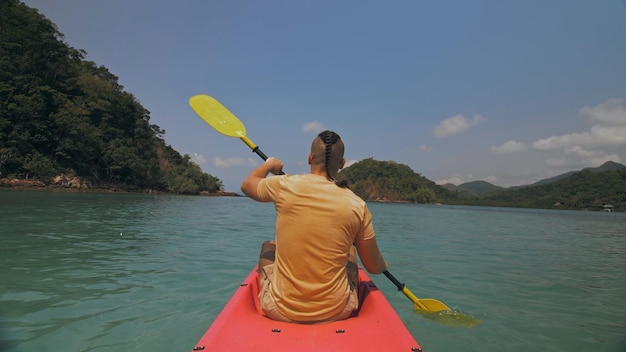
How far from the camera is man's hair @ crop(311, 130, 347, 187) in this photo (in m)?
2.21

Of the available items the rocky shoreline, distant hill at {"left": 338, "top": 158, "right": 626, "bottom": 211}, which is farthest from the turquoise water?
distant hill at {"left": 338, "top": 158, "right": 626, "bottom": 211}

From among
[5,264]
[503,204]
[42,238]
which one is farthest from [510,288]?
[503,204]

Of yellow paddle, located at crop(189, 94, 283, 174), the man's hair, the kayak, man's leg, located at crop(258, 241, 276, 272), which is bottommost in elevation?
the kayak

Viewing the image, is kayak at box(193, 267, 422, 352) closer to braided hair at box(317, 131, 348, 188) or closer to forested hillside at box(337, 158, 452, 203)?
braided hair at box(317, 131, 348, 188)

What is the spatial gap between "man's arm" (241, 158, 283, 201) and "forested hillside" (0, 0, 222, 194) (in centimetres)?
4485

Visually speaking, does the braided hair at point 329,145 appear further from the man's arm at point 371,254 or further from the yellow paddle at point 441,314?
the yellow paddle at point 441,314

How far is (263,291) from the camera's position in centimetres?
252

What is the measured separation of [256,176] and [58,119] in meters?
48.1

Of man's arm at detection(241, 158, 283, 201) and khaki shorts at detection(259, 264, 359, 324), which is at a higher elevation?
man's arm at detection(241, 158, 283, 201)

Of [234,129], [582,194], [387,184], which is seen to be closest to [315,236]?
[234,129]

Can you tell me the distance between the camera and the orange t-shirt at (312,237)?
2.06 meters

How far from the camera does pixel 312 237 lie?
2.07m

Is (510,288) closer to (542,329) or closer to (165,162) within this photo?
(542,329)

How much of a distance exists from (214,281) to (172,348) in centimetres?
239
